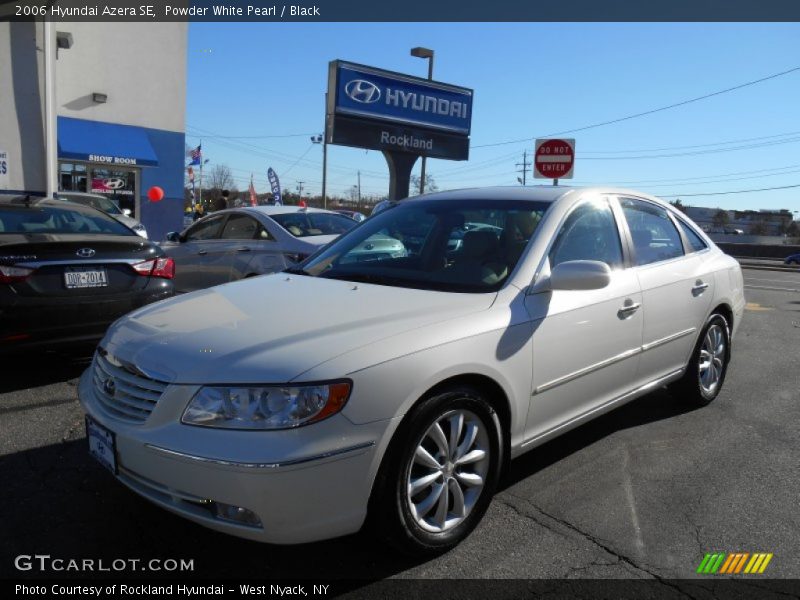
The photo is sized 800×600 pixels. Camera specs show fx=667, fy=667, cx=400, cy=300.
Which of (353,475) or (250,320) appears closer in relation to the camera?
(353,475)

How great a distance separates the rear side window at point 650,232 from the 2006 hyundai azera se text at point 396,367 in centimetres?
3

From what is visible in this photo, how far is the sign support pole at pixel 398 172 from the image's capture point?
20.8 m

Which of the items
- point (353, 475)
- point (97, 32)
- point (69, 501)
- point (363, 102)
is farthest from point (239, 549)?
point (97, 32)

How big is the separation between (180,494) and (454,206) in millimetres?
2381

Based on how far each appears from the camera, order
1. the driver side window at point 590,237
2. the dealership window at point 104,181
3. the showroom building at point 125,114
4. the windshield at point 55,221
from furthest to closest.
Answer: the dealership window at point 104,181
the showroom building at point 125,114
the windshield at point 55,221
the driver side window at point 590,237

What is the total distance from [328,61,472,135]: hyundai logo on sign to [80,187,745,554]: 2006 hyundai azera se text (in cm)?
1577

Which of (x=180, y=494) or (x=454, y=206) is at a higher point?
(x=454, y=206)

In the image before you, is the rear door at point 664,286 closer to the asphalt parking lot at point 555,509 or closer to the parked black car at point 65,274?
the asphalt parking lot at point 555,509

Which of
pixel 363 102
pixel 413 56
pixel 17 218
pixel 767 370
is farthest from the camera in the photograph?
pixel 413 56

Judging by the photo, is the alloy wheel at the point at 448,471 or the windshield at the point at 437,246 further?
the windshield at the point at 437,246

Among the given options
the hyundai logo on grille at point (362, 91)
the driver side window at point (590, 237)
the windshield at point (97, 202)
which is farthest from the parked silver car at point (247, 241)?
the hyundai logo on grille at point (362, 91)

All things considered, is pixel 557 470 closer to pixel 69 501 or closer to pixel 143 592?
pixel 143 592

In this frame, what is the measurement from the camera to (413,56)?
21.6 meters

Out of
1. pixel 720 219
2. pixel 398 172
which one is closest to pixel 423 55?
pixel 398 172
